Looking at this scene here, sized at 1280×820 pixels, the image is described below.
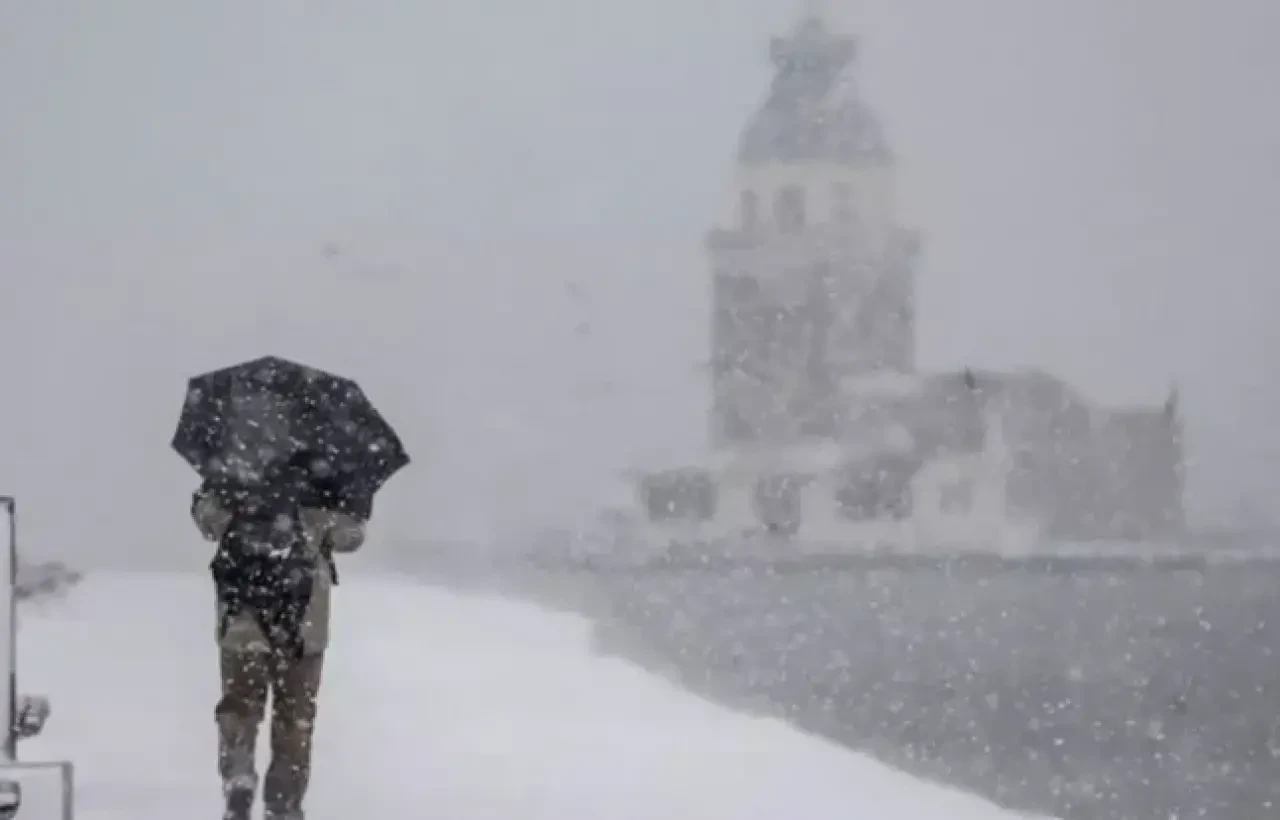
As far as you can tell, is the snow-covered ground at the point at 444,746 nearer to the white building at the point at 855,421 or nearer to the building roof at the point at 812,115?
the white building at the point at 855,421

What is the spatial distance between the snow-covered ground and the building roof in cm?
2698

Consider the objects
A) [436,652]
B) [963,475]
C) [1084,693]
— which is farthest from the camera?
[963,475]

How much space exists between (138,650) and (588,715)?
101 inches

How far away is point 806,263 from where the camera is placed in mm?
35844

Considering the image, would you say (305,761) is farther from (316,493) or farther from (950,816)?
(950,816)

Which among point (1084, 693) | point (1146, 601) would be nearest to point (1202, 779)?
point (1084, 693)

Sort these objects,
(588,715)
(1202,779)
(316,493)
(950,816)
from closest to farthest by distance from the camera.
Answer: (316,493), (950,816), (588,715), (1202,779)

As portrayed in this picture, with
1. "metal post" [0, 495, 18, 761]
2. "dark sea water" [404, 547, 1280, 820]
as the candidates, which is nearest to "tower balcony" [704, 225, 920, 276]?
"dark sea water" [404, 547, 1280, 820]

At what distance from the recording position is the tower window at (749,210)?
36.6m

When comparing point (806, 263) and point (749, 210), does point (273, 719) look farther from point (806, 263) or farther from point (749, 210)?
point (749, 210)

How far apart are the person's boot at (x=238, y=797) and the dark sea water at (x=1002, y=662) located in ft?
36.7

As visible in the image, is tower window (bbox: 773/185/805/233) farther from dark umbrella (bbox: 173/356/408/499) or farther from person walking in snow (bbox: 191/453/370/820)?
person walking in snow (bbox: 191/453/370/820)

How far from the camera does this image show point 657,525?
28375mm

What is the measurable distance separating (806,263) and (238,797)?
32454mm
